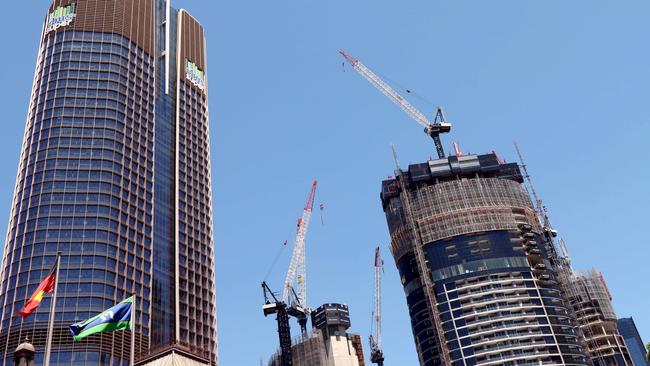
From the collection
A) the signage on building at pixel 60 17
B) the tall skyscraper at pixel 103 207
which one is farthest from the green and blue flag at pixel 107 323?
the signage on building at pixel 60 17

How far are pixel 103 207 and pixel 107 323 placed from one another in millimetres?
101917

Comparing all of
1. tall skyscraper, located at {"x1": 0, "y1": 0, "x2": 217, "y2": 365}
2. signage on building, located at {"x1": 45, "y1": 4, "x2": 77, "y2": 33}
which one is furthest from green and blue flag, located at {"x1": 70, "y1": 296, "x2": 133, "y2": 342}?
signage on building, located at {"x1": 45, "y1": 4, "x2": 77, "y2": 33}

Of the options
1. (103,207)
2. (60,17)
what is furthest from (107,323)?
(60,17)

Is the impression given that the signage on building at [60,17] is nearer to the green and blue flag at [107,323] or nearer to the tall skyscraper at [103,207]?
the tall skyscraper at [103,207]

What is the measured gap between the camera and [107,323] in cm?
6600

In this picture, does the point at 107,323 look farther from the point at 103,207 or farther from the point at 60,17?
the point at 60,17

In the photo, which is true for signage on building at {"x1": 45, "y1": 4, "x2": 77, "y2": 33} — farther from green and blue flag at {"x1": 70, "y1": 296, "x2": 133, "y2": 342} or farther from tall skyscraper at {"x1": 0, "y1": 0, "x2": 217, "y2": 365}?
green and blue flag at {"x1": 70, "y1": 296, "x2": 133, "y2": 342}

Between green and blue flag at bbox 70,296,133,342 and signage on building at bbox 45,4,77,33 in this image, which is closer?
green and blue flag at bbox 70,296,133,342

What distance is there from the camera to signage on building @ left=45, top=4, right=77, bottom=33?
192750 mm

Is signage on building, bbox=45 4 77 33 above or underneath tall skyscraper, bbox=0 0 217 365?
above

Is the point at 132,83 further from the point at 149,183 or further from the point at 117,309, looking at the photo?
the point at 117,309

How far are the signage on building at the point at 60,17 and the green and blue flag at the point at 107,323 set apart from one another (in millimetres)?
150989

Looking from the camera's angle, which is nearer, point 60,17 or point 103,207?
point 103,207

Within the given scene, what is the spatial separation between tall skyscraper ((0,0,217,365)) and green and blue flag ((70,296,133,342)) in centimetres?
7576
